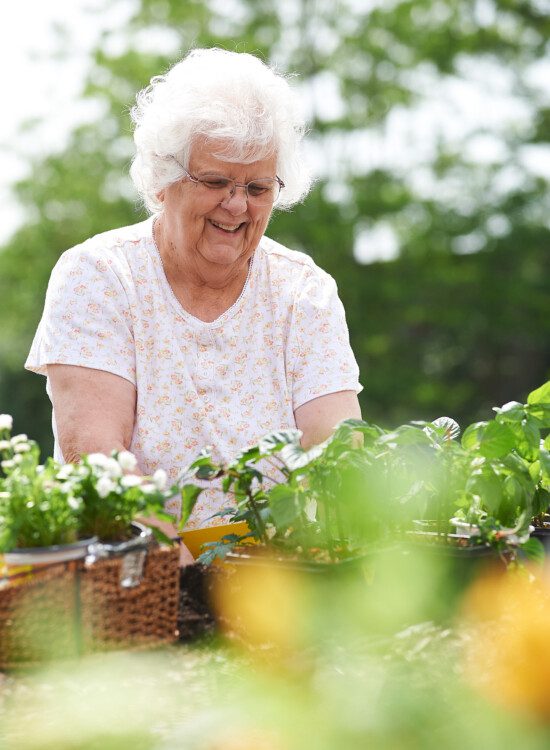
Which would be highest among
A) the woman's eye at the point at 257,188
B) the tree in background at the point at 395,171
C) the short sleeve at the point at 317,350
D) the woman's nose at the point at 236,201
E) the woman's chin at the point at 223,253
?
the tree in background at the point at 395,171

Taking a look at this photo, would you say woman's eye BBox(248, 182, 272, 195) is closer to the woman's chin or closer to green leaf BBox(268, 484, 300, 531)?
the woman's chin

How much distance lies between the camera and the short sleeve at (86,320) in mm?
2521

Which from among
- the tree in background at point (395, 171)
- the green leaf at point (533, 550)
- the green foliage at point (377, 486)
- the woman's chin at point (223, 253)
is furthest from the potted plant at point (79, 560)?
the tree in background at point (395, 171)

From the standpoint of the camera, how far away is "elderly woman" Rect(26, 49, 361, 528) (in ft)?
8.36

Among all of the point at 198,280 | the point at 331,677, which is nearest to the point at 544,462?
the point at 331,677

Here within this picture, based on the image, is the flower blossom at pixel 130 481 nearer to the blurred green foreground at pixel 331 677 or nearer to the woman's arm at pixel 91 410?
the blurred green foreground at pixel 331 677

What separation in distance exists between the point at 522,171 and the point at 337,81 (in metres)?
3.44

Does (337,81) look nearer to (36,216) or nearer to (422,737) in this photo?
(36,216)

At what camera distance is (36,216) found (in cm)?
1764

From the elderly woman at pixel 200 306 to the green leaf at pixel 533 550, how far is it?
1.07m

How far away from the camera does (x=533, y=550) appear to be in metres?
1.69

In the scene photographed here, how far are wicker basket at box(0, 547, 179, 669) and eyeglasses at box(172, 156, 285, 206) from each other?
1.40 metres

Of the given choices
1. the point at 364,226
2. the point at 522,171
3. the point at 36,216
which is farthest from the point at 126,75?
the point at 522,171

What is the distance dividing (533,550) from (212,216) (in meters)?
1.38
